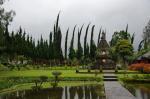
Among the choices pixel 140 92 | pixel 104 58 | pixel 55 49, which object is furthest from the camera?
pixel 55 49

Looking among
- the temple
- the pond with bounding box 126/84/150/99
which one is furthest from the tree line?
the pond with bounding box 126/84/150/99

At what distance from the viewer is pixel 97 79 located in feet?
110

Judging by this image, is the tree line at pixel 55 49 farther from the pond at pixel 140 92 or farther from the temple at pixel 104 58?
the pond at pixel 140 92

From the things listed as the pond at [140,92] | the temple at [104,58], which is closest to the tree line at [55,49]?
the temple at [104,58]

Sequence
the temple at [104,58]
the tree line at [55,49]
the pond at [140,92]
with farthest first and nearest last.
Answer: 1. the tree line at [55,49]
2. the temple at [104,58]
3. the pond at [140,92]

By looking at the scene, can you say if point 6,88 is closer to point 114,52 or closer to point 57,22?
point 114,52

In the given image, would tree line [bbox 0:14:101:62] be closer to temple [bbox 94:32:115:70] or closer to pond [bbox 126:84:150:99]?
temple [bbox 94:32:115:70]

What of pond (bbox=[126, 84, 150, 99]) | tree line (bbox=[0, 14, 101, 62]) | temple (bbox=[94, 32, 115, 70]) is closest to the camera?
pond (bbox=[126, 84, 150, 99])

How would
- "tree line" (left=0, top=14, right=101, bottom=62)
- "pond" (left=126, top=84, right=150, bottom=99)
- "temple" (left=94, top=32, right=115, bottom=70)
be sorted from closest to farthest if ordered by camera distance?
"pond" (left=126, top=84, right=150, bottom=99), "temple" (left=94, top=32, right=115, bottom=70), "tree line" (left=0, top=14, right=101, bottom=62)

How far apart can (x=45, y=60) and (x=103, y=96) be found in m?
56.4

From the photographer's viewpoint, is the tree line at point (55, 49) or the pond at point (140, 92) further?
the tree line at point (55, 49)

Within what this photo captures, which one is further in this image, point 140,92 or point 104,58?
point 104,58

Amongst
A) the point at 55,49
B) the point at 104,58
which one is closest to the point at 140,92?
the point at 104,58

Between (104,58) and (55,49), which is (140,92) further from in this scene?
(55,49)
